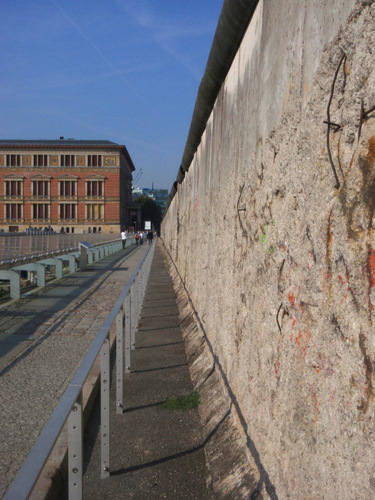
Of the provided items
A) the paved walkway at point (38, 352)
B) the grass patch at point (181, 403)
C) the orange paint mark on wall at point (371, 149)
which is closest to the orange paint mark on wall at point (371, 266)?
the orange paint mark on wall at point (371, 149)

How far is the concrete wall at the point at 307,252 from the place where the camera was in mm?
1604

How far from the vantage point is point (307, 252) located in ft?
6.91

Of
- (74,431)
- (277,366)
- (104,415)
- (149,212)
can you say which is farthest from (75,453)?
(149,212)

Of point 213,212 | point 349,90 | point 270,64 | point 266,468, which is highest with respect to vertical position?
point 270,64

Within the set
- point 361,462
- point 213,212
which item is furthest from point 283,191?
point 213,212

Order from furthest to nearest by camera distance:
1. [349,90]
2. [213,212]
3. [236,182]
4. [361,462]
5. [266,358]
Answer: [213,212], [236,182], [266,358], [349,90], [361,462]

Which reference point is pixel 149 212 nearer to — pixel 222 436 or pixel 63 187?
pixel 63 187

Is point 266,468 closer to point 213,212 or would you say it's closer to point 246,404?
point 246,404

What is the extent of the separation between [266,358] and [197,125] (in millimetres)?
5600

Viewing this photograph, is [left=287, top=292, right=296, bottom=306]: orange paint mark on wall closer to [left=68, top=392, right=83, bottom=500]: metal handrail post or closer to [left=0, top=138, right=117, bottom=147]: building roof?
[left=68, top=392, right=83, bottom=500]: metal handrail post

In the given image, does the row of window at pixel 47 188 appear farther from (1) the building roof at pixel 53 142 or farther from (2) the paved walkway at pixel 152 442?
(2) the paved walkway at pixel 152 442

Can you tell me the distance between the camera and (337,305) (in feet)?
5.84

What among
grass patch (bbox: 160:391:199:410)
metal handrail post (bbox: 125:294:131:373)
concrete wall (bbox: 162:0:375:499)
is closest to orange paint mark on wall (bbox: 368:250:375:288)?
concrete wall (bbox: 162:0:375:499)

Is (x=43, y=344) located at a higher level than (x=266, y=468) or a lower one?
lower
